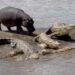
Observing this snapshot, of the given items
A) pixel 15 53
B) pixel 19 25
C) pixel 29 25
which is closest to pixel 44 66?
pixel 15 53

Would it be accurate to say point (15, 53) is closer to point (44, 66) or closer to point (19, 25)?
point (44, 66)

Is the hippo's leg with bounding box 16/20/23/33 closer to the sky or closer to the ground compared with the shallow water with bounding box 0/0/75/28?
closer to the sky

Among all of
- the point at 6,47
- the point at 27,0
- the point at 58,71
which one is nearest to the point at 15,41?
the point at 6,47

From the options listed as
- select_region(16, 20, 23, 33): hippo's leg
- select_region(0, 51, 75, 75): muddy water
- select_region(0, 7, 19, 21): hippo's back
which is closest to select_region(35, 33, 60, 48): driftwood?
select_region(0, 51, 75, 75): muddy water

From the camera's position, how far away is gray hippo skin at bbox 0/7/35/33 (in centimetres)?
1041

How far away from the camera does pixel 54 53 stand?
8547 mm

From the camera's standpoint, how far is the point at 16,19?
1045cm

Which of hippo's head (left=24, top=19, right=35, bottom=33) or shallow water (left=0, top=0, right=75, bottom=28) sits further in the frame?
shallow water (left=0, top=0, right=75, bottom=28)

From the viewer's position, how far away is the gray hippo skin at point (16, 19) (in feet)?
34.1

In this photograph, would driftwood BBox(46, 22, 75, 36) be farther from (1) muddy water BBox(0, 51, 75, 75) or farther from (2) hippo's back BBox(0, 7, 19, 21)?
(1) muddy water BBox(0, 51, 75, 75)

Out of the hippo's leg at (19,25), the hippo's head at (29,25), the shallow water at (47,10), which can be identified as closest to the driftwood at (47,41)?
the hippo's head at (29,25)

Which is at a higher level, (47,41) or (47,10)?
(47,41)

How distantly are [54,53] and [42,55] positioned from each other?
370 millimetres

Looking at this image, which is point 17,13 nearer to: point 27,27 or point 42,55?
point 27,27
